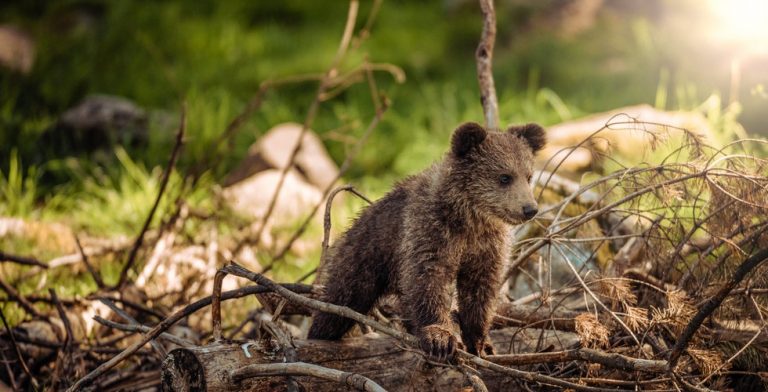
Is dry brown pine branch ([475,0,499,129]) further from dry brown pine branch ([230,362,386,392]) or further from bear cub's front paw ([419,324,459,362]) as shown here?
dry brown pine branch ([230,362,386,392])

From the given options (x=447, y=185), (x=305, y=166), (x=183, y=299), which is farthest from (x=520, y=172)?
(x=305, y=166)

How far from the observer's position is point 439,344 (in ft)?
10.9

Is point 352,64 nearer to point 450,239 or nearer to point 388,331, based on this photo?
point 450,239

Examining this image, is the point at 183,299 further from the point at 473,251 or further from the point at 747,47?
the point at 747,47

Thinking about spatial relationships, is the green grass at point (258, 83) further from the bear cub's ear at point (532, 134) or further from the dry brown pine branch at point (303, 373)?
the dry brown pine branch at point (303, 373)

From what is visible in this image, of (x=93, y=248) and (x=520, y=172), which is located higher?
(x=520, y=172)

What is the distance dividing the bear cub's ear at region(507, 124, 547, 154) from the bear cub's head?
12 centimetres

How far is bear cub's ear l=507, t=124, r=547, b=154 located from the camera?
3943 millimetres

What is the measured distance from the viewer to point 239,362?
3385 mm

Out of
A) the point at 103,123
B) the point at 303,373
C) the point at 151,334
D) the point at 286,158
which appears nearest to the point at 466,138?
→ the point at 303,373

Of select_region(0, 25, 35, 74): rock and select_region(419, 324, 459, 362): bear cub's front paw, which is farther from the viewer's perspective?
select_region(0, 25, 35, 74): rock

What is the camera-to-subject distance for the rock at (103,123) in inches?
326

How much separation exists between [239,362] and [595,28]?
8628 millimetres

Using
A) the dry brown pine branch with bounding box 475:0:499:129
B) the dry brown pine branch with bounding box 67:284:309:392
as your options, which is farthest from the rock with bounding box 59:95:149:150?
the dry brown pine branch with bounding box 67:284:309:392
